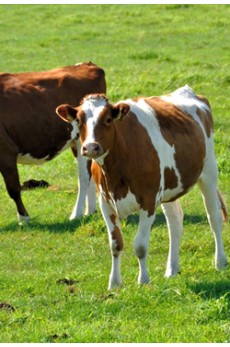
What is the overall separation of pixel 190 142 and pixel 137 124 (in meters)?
0.71

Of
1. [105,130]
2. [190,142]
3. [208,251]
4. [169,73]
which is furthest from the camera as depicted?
[169,73]

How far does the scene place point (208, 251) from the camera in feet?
36.1

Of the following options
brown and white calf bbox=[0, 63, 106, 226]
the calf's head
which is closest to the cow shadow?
the calf's head

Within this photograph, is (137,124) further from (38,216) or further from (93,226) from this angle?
(38,216)

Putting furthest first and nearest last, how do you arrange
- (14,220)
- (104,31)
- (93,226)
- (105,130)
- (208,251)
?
(104,31) < (14,220) < (93,226) < (208,251) < (105,130)

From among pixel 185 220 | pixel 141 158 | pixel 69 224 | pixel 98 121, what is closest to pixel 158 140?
pixel 141 158

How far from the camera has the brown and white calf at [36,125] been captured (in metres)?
13.0

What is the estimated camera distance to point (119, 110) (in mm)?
9312

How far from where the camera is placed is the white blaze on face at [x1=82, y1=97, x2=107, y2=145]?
9.16 metres

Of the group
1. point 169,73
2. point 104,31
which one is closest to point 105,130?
point 169,73

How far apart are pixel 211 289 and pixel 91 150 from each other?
169 cm

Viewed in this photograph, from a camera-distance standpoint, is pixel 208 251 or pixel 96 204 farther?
pixel 96 204

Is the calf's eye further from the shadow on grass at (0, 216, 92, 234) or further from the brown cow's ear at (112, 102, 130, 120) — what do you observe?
the shadow on grass at (0, 216, 92, 234)

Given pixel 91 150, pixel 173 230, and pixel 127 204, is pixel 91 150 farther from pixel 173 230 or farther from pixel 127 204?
pixel 173 230
